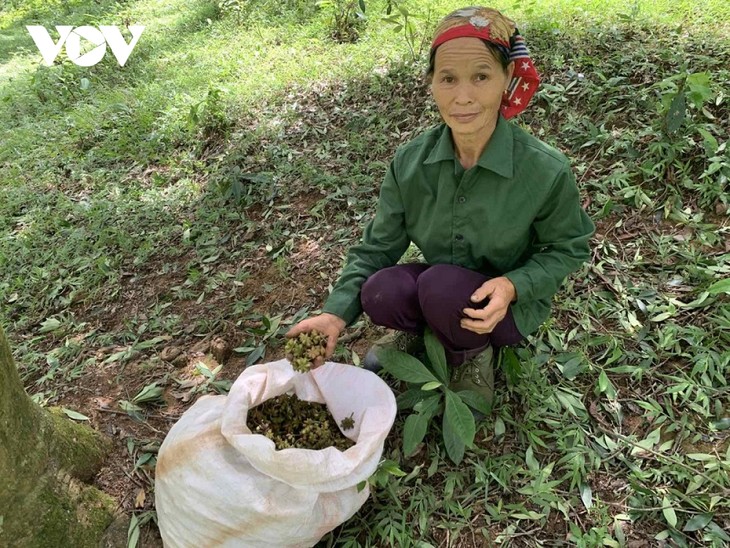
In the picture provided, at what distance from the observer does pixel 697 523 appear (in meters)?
1.48

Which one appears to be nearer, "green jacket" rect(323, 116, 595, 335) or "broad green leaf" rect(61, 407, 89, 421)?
"green jacket" rect(323, 116, 595, 335)

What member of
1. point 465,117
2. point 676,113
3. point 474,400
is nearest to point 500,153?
point 465,117

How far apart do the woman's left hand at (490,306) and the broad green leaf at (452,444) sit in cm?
36

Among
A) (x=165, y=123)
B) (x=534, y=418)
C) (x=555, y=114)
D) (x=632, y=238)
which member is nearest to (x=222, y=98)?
(x=165, y=123)

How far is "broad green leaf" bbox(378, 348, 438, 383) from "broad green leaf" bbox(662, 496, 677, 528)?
0.77 m

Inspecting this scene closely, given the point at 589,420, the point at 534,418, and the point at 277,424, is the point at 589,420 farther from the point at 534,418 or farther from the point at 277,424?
the point at 277,424

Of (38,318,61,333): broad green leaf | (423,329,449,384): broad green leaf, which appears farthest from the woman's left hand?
(38,318,61,333): broad green leaf

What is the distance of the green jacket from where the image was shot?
153 cm

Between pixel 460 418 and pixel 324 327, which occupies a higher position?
pixel 324 327

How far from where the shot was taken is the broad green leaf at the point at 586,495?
1589mm

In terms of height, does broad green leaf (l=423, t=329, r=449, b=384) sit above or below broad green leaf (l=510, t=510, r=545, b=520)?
above

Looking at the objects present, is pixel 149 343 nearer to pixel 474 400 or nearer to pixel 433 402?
pixel 433 402

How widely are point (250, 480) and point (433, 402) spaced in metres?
0.63

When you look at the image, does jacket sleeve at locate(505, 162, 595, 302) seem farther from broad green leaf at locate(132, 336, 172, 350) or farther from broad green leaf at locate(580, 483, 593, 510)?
broad green leaf at locate(132, 336, 172, 350)
